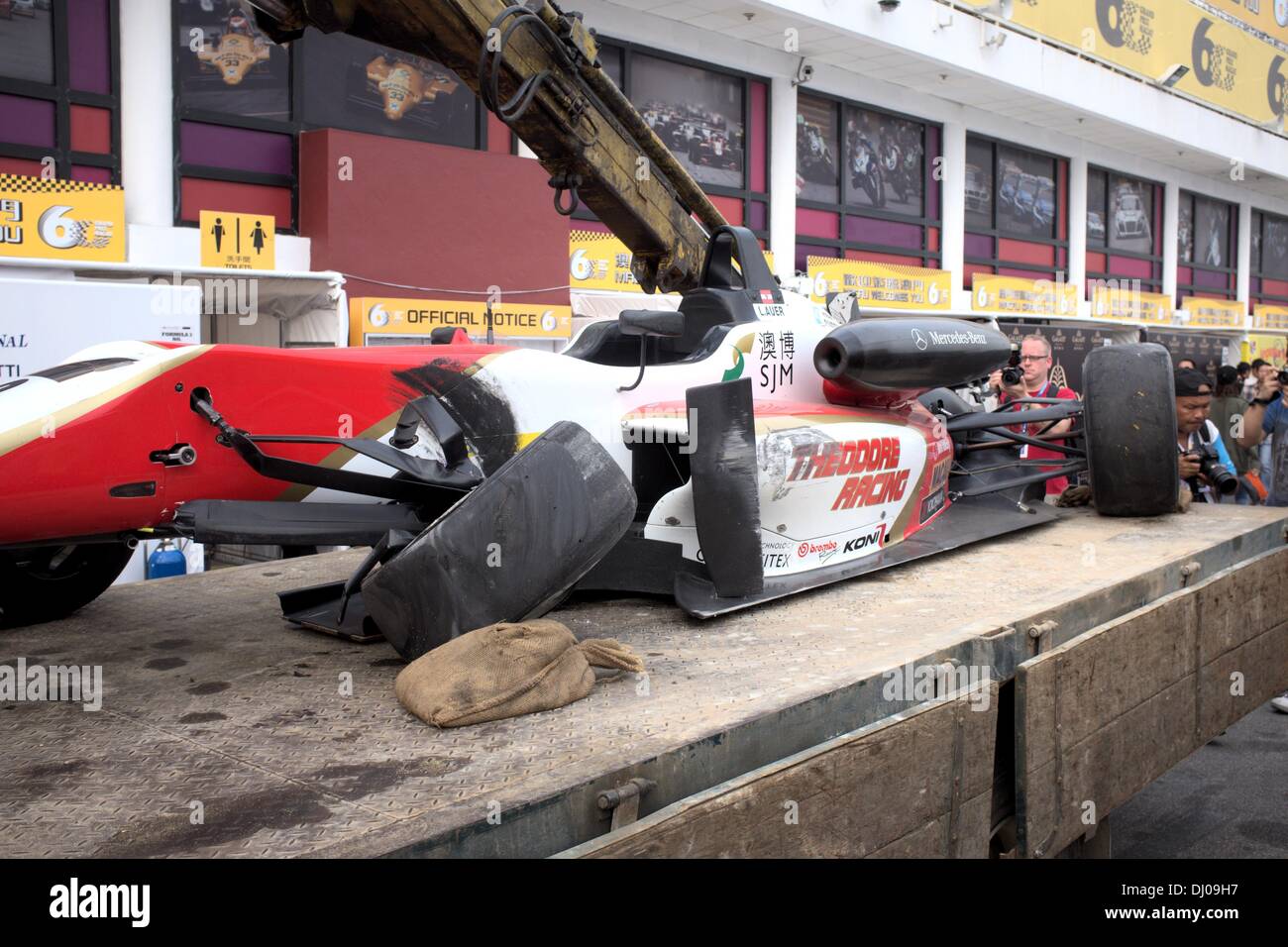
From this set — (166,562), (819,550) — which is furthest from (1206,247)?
(819,550)

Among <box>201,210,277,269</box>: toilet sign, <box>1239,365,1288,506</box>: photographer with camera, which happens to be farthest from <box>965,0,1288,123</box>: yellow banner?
<box>201,210,277,269</box>: toilet sign

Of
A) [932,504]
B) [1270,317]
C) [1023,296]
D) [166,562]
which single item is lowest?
[166,562]

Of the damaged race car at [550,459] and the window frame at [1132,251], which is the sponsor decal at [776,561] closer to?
the damaged race car at [550,459]

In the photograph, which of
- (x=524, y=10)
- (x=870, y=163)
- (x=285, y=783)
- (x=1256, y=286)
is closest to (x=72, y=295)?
(x=524, y=10)

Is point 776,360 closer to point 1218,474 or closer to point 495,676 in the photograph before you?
point 495,676

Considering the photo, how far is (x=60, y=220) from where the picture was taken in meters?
8.30

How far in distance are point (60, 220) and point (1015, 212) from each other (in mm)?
16089

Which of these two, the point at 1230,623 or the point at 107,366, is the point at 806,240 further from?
the point at 107,366

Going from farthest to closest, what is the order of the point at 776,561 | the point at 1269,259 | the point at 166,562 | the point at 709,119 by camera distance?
the point at 1269,259, the point at 709,119, the point at 166,562, the point at 776,561

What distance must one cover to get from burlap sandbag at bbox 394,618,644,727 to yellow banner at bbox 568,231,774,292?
9.34 meters

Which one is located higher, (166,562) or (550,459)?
(550,459)

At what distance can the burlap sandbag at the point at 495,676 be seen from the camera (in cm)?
283

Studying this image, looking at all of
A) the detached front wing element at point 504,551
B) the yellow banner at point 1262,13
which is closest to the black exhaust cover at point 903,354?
the detached front wing element at point 504,551

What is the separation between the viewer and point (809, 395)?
16.4ft
